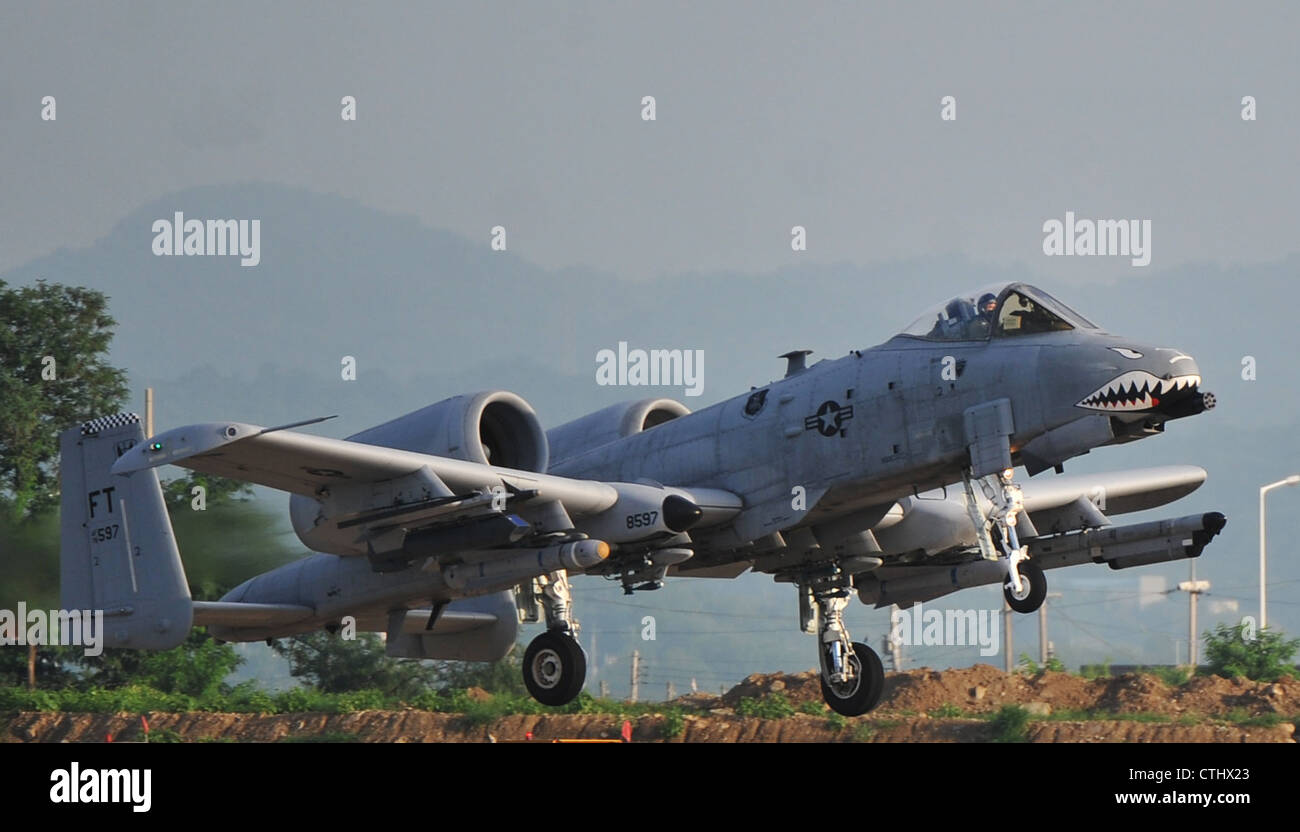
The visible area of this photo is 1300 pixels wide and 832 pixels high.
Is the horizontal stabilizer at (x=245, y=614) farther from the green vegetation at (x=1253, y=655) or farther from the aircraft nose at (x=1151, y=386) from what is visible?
the green vegetation at (x=1253, y=655)

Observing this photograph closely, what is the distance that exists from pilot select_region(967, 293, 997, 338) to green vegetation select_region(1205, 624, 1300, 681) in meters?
13.3

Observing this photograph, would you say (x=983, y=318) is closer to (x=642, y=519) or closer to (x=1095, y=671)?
(x=642, y=519)

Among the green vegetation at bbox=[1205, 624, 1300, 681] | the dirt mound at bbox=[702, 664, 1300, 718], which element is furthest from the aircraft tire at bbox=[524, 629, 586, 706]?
the green vegetation at bbox=[1205, 624, 1300, 681]

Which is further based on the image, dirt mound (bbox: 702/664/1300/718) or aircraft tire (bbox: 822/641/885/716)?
dirt mound (bbox: 702/664/1300/718)

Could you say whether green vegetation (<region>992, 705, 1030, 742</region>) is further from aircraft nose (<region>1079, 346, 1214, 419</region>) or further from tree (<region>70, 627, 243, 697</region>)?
tree (<region>70, 627, 243, 697</region>)

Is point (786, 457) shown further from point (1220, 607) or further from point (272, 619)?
point (1220, 607)

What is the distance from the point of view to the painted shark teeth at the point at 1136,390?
13.4 meters

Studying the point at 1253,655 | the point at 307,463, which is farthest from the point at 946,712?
the point at 307,463

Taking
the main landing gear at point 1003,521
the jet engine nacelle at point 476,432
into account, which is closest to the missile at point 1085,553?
the main landing gear at point 1003,521

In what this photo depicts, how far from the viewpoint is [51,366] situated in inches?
1395

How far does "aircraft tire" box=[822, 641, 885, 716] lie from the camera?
1655 centimetres

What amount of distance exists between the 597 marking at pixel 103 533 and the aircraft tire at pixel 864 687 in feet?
24.8
